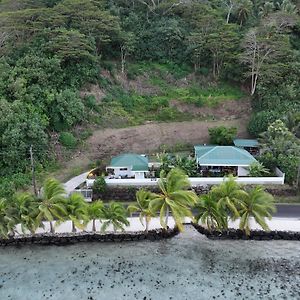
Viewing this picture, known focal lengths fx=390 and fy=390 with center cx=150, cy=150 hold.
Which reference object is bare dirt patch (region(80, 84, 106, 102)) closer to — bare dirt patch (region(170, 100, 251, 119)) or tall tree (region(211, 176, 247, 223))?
bare dirt patch (region(170, 100, 251, 119))

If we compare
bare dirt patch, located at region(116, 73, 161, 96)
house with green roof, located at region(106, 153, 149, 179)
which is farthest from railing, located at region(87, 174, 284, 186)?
bare dirt patch, located at region(116, 73, 161, 96)

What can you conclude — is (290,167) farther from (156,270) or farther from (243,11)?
(243,11)

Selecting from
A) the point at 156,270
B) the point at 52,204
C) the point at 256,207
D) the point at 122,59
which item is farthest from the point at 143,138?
the point at 156,270

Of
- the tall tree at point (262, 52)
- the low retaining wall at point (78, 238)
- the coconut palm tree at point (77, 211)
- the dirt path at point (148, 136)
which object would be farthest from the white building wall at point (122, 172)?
the tall tree at point (262, 52)

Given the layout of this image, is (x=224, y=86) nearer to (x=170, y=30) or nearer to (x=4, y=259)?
(x=170, y=30)

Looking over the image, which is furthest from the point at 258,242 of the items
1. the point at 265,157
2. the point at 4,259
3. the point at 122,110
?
the point at 122,110

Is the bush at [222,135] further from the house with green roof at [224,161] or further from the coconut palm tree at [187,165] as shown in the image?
the coconut palm tree at [187,165]

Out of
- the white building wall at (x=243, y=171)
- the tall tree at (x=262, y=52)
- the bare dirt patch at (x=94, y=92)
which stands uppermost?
the tall tree at (x=262, y=52)
